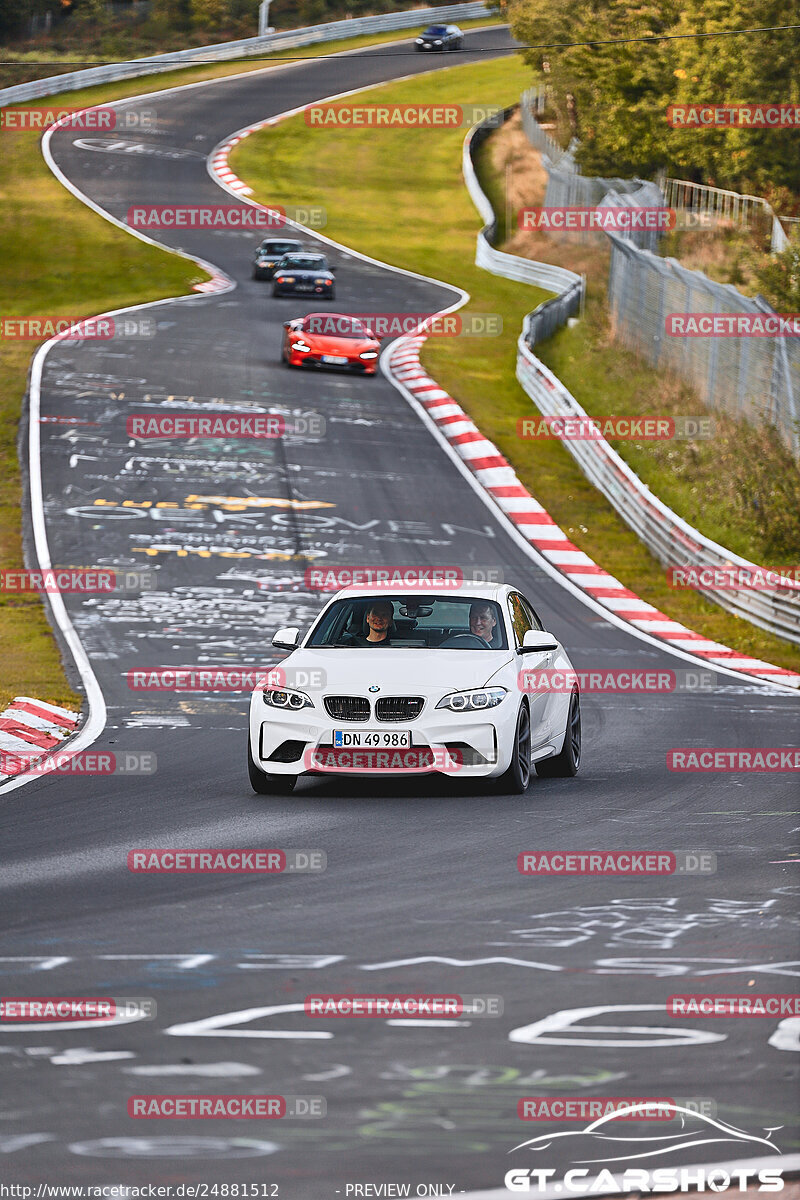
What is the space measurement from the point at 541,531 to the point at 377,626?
48.6 feet

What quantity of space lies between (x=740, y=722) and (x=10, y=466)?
15.9 meters

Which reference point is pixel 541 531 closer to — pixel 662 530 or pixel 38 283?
pixel 662 530

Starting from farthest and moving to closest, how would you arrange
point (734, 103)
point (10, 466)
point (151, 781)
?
point (734, 103)
point (10, 466)
point (151, 781)

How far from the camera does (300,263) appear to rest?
44.7m

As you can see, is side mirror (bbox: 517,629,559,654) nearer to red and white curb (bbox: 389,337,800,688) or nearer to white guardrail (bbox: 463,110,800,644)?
red and white curb (bbox: 389,337,800,688)

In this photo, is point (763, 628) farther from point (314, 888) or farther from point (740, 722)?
point (314, 888)

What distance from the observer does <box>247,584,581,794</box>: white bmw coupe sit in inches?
412

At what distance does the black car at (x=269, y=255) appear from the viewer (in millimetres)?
46125

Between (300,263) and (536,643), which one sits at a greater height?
(536,643)

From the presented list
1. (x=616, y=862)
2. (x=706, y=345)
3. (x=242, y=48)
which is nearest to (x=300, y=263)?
(x=706, y=345)

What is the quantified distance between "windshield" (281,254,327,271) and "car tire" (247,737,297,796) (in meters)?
34.9

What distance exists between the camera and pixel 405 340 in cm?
3997

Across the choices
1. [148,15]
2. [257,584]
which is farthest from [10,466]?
[148,15]

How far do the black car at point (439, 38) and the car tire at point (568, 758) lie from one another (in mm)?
75391
